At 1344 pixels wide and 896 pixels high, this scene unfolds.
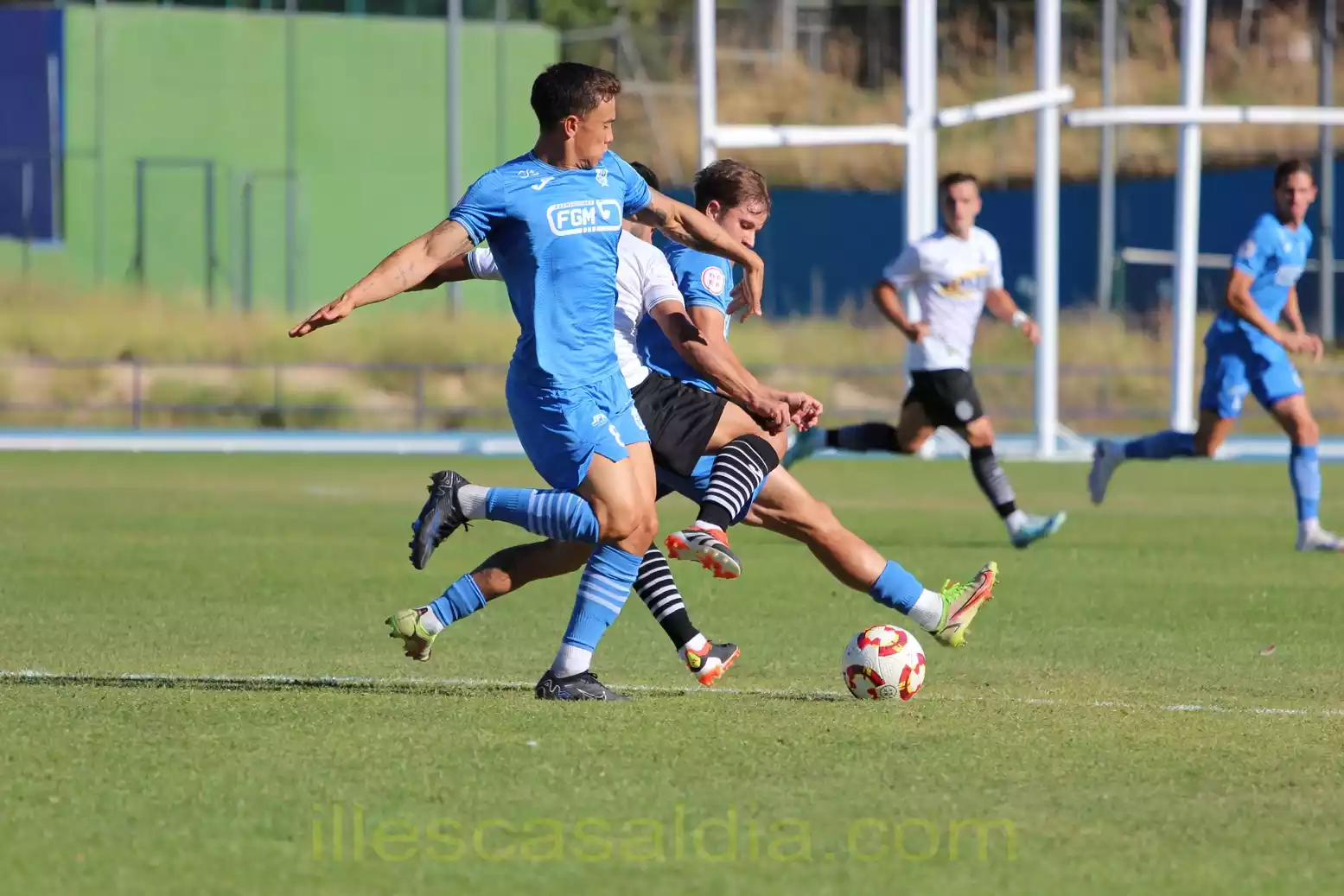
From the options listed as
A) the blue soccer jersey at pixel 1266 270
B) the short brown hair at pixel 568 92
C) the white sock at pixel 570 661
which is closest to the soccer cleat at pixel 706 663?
the white sock at pixel 570 661

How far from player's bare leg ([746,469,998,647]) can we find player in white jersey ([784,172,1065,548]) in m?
5.94

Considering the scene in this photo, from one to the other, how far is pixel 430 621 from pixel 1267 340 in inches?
297

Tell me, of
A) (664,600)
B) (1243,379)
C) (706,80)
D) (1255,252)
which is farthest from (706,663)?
(706,80)

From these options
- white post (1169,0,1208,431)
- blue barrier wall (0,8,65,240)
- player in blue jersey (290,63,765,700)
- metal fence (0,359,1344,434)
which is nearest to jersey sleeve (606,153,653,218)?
player in blue jersey (290,63,765,700)

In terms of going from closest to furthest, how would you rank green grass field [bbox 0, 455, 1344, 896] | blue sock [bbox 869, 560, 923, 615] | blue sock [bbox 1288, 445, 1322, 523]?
1. green grass field [bbox 0, 455, 1344, 896]
2. blue sock [bbox 869, 560, 923, 615]
3. blue sock [bbox 1288, 445, 1322, 523]

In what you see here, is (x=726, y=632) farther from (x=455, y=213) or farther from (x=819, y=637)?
(x=455, y=213)

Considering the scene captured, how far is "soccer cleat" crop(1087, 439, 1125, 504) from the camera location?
50.9 ft

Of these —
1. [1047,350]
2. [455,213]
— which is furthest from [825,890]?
[1047,350]

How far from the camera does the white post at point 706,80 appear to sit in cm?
2330

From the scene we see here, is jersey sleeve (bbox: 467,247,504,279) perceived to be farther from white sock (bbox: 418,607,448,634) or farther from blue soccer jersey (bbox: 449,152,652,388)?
white sock (bbox: 418,607,448,634)

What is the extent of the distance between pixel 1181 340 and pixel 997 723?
1781 cm

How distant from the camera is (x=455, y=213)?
7234mm

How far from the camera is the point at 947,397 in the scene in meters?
14.5

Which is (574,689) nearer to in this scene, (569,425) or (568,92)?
(569,425)
